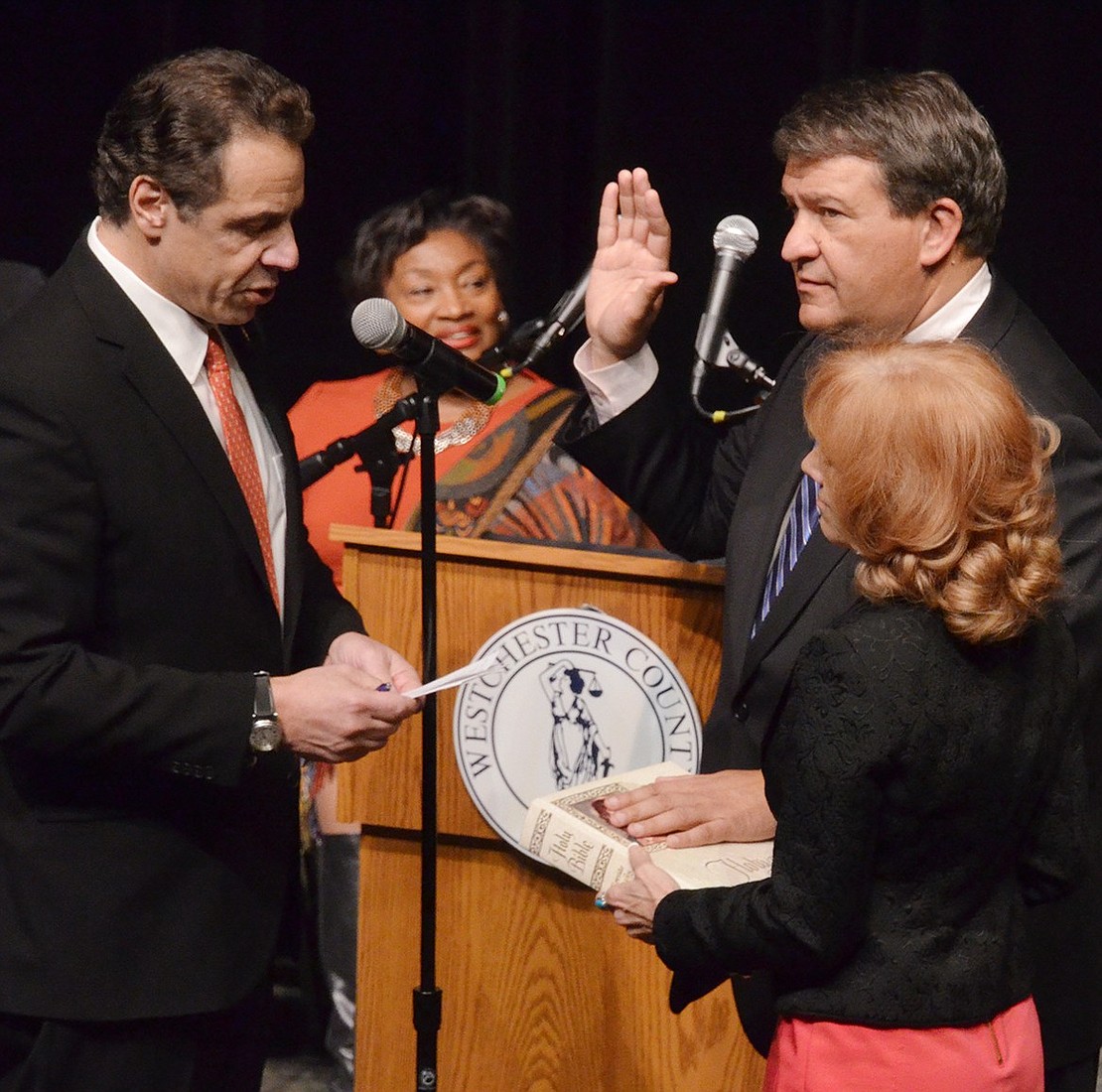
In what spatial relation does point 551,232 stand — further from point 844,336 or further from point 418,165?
point 844,336

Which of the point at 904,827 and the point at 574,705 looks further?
the point at 574,705

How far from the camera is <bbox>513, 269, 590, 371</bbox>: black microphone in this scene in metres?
2.74

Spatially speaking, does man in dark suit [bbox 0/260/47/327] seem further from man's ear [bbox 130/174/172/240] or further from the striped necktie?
the striped necktie

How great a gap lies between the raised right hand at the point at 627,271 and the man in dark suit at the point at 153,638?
0.48m

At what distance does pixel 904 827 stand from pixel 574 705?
0.83m

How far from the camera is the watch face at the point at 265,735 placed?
74.5 inches

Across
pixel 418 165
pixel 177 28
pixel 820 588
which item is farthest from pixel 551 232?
pixel 820 588

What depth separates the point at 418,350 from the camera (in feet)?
6.44

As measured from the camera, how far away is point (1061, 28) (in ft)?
9.91

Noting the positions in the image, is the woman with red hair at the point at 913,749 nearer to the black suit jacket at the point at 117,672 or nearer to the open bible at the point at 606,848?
the open bible at the point at 606,848

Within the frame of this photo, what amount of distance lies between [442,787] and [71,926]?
0.65 metres

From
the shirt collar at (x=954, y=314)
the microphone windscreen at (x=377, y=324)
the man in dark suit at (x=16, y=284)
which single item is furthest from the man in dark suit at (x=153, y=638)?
the man in dark suit at (x=16, y=284)

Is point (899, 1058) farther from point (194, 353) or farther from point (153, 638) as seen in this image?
point (194, 353)

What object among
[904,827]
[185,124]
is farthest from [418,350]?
[904,827]
